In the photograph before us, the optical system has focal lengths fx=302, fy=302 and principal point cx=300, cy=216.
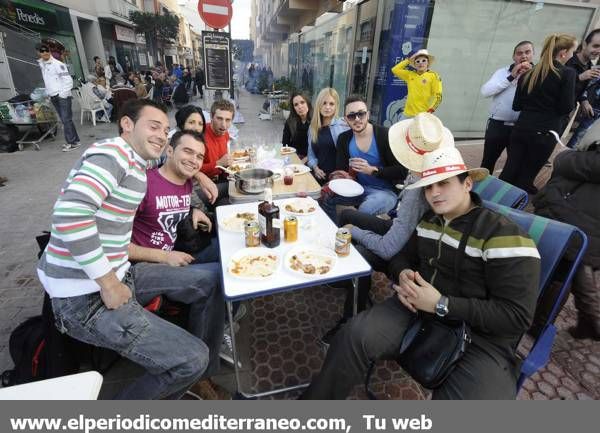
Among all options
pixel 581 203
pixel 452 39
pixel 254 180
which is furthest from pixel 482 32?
pixel 254 180

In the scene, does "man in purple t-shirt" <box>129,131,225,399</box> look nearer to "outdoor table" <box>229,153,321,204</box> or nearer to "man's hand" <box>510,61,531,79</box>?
"outdoor table" <box>229,153,321,204</box>

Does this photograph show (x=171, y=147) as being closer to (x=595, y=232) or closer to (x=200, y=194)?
(x=200, y=194)

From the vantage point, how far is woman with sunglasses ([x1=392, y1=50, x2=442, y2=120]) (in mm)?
5250

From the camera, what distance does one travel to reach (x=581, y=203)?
205 centimetres

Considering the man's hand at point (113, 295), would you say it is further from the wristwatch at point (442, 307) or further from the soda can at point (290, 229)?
the wristwatch at point (442, 307)

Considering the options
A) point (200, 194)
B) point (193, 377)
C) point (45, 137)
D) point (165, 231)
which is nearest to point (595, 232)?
point (193, 377)

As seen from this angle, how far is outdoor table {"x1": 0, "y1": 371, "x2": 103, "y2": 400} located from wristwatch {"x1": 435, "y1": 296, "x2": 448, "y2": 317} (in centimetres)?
148

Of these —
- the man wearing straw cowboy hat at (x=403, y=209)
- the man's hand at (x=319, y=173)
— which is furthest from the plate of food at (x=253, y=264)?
the man's hand at (x=319, y=173)

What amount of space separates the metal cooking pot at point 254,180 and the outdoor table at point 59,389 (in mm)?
1876

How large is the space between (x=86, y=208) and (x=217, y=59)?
5.73 metres

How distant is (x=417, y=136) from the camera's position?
203 centimetres

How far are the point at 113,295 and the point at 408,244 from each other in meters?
1.75
